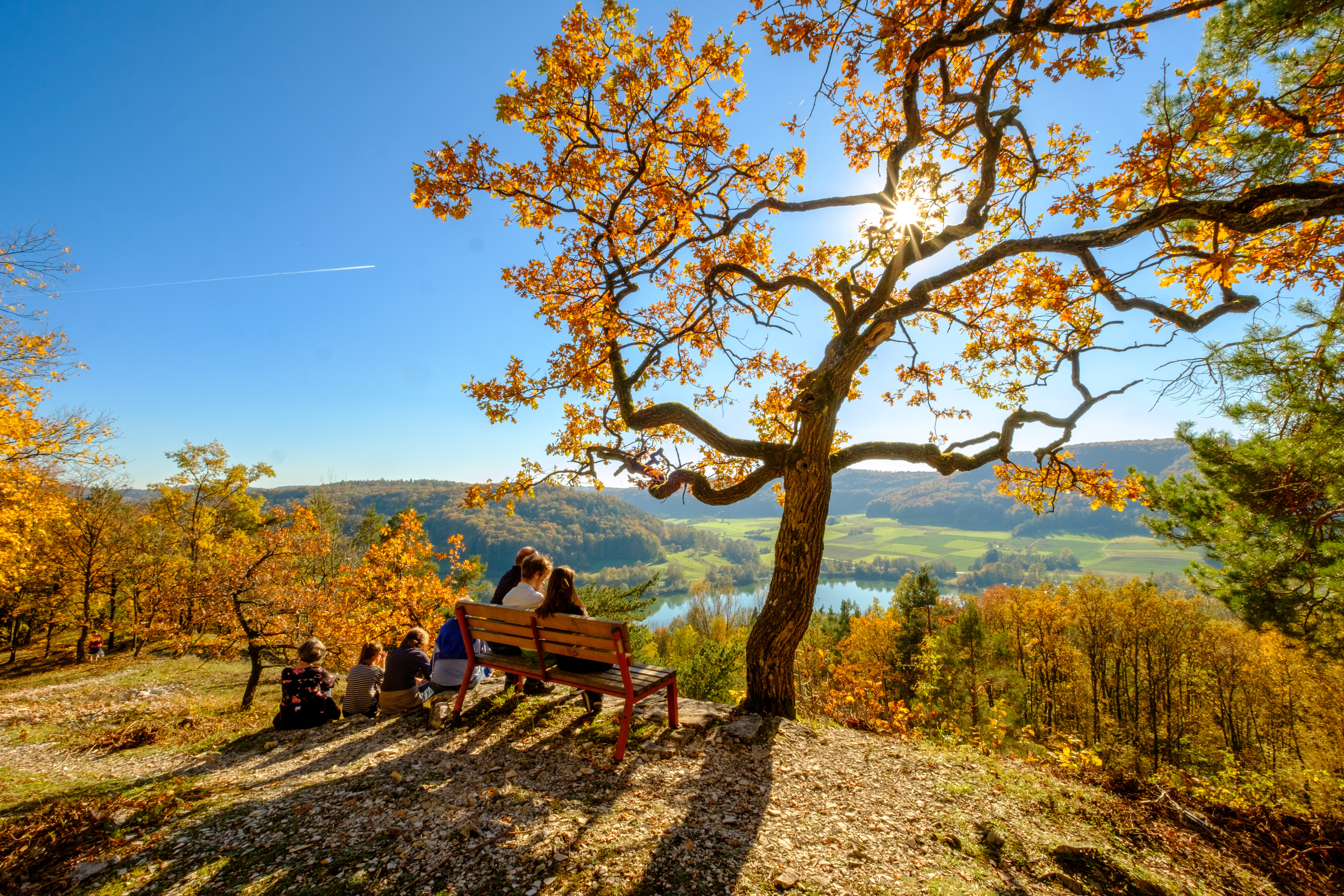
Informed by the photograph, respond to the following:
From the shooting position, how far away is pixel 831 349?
570 cm

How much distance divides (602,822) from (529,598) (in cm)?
248

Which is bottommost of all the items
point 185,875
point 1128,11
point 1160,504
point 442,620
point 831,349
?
point 442,620

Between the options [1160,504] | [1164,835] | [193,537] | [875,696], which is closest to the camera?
[1164,835]

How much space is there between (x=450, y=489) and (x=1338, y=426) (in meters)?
124

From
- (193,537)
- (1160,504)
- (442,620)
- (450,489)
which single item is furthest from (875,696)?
(450,489)

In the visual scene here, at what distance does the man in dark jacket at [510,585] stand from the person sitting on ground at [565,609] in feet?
2.50

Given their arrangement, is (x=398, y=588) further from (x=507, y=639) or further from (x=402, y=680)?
(x=507, y=639)

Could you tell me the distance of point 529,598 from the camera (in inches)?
208

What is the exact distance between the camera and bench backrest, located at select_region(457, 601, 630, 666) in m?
4.40

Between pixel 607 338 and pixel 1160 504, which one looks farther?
pixel 1160 504

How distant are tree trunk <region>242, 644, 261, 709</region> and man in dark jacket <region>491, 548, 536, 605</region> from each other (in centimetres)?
777

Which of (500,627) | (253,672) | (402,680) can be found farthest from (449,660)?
(253,672)

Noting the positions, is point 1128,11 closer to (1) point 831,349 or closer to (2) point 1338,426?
(1) point 831,349

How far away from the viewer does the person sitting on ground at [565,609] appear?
469 cm
